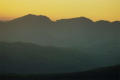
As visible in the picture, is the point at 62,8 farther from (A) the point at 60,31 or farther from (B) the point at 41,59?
(B) the point at 41,59

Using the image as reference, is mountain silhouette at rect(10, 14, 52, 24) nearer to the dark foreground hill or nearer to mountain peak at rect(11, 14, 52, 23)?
mountain peak at rect(11, 14, 52, 23)

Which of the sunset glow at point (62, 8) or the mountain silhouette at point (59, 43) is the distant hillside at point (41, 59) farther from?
the sunset glow at point (62, 8)

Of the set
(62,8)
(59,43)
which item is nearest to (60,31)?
(59,43)

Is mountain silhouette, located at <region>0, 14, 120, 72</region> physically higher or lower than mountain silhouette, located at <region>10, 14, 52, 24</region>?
lower

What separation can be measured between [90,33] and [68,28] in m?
0.63

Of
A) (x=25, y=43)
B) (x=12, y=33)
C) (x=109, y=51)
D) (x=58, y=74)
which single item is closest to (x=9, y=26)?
(x=12, y=33)

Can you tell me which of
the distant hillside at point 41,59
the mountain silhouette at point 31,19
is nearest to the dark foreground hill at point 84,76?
the distant hillside at point 41,59

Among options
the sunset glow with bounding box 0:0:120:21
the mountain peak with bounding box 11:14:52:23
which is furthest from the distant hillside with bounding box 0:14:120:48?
the sunset glow with bounding box 0:0:120:21

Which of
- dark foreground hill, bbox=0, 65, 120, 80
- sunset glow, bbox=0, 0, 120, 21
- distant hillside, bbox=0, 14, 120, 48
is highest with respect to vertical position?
sunset glow, bbox=0, 0, 120, 21

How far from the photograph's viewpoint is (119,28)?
6.89m

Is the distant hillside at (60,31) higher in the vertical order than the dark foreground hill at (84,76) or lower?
higher

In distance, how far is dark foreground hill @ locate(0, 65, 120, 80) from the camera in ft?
20.8

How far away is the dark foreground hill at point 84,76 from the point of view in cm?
634

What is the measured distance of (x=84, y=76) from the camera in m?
6.49
